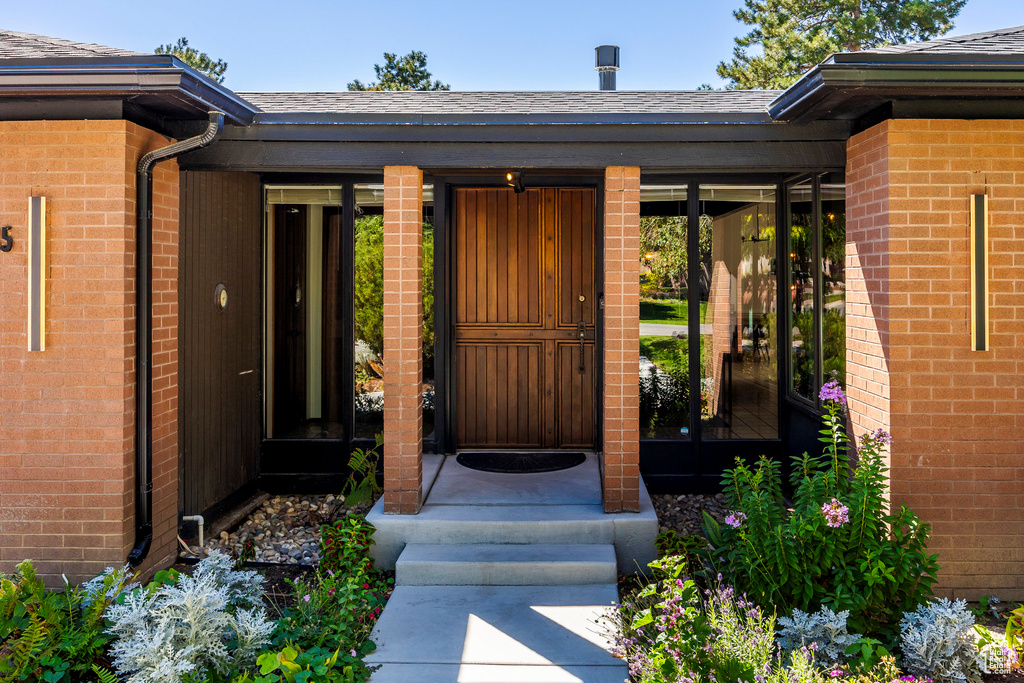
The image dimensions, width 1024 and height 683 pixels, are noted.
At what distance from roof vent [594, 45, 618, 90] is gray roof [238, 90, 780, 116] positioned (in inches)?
91.6

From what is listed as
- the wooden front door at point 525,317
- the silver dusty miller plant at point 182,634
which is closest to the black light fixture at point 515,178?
the wooden front door at point 525,317

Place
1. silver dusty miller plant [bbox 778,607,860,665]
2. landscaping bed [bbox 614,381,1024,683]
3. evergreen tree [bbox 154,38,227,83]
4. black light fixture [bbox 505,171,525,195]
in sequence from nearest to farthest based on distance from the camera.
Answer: landscaping bed [bbox 614,381,1024,683] → silver dusty miller plant [bbox 778,607,860,665] → black light fixture [bbox 505,171,525,195] → evergreen tree [bbox 154,38,227,83]

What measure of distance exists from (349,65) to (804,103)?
23823 millimetres

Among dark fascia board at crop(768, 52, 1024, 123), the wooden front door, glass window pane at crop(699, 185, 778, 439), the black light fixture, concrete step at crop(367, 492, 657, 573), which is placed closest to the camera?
dark fascia board at crop(768, 52, 1024, 123)

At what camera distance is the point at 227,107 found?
4324mm

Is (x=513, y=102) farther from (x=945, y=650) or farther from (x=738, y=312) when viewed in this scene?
(x=945, y=650)

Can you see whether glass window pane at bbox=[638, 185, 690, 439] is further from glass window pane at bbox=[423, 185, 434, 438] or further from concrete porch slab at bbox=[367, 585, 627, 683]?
concrete porch slab at bbox=[367, 585, 627, 683]

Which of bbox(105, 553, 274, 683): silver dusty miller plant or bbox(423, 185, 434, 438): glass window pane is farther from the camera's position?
bbox(423, 185, 434, 438): glass window pane

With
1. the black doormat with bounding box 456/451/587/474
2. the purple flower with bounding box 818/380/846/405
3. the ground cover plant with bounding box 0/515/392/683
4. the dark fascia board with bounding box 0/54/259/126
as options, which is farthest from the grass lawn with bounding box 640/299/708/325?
the dark fascia board with bounding box 0/54/259/126

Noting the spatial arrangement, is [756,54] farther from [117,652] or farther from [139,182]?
[117,652]

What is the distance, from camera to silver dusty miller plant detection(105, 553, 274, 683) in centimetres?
304

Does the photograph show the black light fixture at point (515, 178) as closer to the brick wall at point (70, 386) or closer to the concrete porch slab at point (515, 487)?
the concrete porch slab at point (515, 487)

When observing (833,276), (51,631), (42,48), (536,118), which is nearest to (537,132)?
(536,118)

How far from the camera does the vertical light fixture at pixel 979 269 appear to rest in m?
4.07
